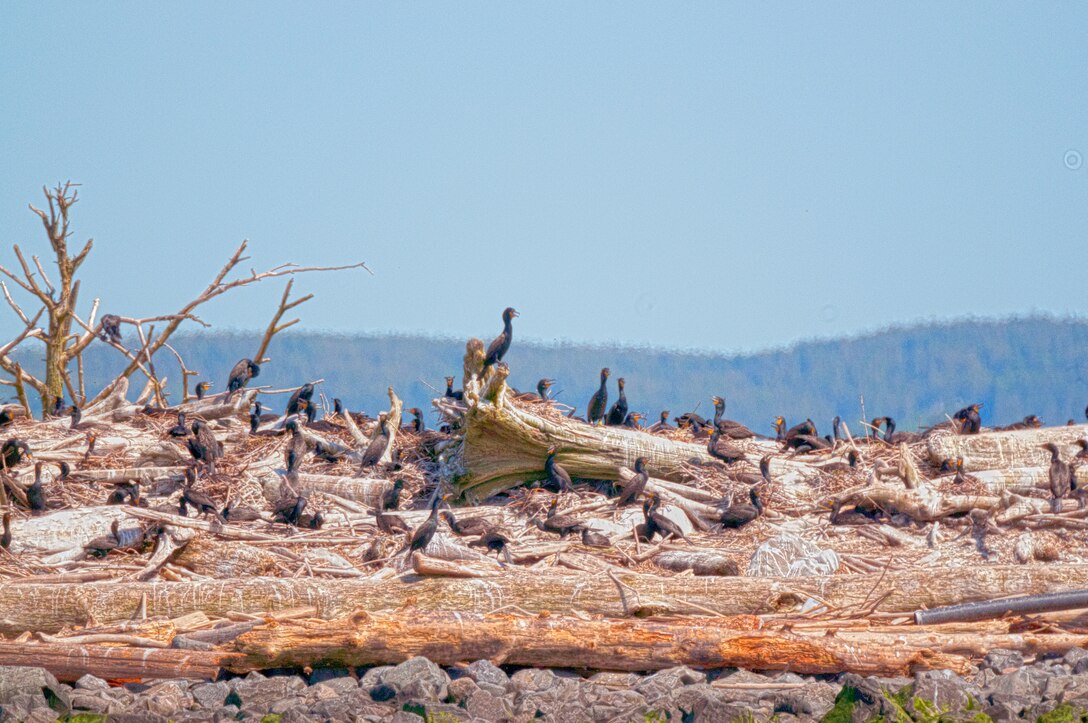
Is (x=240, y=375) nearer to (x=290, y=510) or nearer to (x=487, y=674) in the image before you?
(x=290, y=510)

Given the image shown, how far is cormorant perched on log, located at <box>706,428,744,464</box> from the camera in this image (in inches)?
542

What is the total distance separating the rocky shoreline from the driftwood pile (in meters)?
0.17

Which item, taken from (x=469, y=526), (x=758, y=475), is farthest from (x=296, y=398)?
(x=758, y=475)

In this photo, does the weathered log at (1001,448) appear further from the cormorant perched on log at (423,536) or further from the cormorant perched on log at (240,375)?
the cormorant perched on log at (240,375)

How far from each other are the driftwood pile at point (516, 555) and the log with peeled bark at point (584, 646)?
0.04 feet

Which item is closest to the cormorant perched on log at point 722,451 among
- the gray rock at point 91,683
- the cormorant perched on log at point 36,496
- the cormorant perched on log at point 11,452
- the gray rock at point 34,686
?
the cormorant perched on log at point 36,496

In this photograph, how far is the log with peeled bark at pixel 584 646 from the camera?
21.3 ft

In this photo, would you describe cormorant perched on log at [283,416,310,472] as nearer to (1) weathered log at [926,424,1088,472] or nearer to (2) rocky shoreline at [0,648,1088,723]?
(2) rocky shoreline at [0,648,1088,723]

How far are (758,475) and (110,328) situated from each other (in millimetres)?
9342

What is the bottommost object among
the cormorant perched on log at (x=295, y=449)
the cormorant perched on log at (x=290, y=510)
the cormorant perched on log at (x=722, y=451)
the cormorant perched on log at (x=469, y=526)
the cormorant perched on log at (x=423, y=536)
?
the cormorant perched on log at (x=290, y=510)

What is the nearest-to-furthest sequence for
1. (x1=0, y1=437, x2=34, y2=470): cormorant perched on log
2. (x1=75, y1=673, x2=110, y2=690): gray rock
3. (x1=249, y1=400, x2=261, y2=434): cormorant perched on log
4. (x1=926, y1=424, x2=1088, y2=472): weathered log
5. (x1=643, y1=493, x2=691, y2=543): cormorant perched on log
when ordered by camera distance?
(x1=75, y1=673, x2=110, y2=690): gray rock, (x1=643, y1=493, x2=691, y2=543): cormorant perched on log, (x1=0, y1=437, x2=34, y2=470): cormorant perched on log, (x1=926, y1=424, x2=1088, y2=472): weathered log, (x1=249, y1=400, x2=261, y2=434): cormorant perched on log

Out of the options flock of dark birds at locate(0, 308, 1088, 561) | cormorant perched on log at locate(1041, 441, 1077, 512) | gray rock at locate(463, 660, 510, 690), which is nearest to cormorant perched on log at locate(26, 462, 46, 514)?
flock of dark birds at locate(0, 308, 1088, 561)

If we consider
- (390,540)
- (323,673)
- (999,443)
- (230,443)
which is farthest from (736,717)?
(230,443)

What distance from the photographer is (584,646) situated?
664 centimetres
